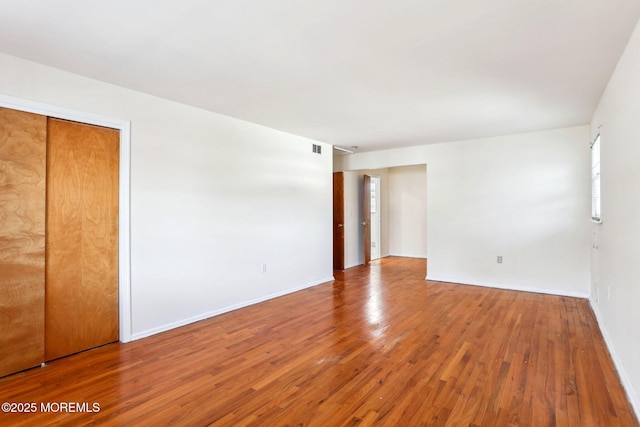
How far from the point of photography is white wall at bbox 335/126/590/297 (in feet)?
15.4

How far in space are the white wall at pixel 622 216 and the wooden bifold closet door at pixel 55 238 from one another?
409 cm

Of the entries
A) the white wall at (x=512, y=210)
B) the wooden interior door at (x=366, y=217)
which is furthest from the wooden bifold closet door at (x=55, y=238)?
the wooden interior door at (x=366, y=217)

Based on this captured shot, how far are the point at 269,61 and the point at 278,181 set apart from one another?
2.41 metres

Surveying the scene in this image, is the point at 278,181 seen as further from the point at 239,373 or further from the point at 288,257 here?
the point at 239,373

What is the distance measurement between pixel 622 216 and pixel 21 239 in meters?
4.60

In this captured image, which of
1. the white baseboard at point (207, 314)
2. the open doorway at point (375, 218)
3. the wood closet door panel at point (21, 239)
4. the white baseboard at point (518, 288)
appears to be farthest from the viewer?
the open doorway at point (375, 218)

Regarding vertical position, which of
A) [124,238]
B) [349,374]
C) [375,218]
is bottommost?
[349,374]

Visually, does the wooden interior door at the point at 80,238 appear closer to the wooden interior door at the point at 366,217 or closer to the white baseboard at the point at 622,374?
the white baseboard at the point at 622,374

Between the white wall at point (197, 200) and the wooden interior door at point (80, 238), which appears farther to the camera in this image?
the white wall at point (197, 200)

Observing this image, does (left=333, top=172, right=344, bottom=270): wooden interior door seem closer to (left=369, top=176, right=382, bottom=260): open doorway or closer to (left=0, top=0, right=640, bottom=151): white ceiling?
(left=369, top=176, right=382, bottom=260): open doorway

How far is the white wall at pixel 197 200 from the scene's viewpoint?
3.12 meters

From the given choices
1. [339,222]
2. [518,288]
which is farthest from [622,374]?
[339,222]

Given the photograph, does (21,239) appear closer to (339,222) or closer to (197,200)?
(197,200)

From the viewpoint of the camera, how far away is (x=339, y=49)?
2.39 metres
